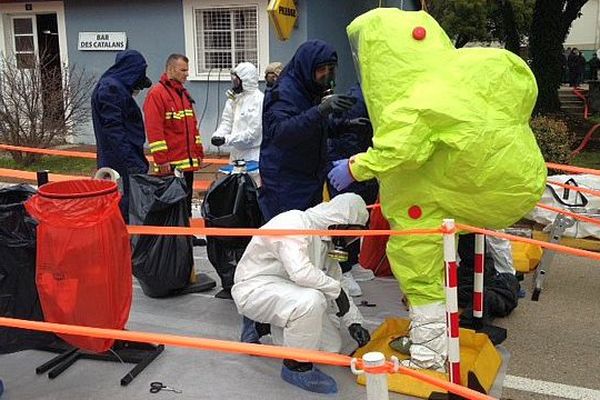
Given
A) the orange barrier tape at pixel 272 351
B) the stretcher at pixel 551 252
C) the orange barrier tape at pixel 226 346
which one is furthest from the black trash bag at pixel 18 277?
the stretcher at pixel 551 252

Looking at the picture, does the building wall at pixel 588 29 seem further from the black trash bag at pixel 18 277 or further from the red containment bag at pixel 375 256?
the black trash bag at pixel 18 277

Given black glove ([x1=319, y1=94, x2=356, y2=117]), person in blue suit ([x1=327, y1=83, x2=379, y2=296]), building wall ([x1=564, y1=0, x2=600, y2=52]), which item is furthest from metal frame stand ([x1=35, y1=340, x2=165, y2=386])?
building wall ([x1=564, y1=0, x2=600, y2=52])

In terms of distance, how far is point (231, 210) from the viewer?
4645 millimetres

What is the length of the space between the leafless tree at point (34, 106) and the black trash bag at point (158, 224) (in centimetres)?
671

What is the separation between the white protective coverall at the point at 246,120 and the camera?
21.2 feet

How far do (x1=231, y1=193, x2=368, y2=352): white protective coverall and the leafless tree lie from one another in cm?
811

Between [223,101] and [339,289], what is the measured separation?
8.58 meters

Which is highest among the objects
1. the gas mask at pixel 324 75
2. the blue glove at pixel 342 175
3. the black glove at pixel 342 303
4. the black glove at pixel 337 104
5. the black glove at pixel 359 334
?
the gas mask at pixel 324 75

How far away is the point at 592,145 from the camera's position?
41.3ft

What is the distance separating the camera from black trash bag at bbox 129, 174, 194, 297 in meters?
4.66

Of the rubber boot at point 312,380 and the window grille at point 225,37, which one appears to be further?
the window grille at point 225,37

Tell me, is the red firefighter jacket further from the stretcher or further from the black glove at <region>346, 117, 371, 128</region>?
the stretcher

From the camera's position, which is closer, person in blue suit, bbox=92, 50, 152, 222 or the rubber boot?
the rubber boot

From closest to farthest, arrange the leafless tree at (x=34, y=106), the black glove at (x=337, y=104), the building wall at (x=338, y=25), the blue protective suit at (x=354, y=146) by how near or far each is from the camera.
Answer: the black glove at (x=337, y=104), the blue protective suit at (x=354, y=146), the leafless tree at (x=34, y=106), the building wall at (x=338, y=25)
